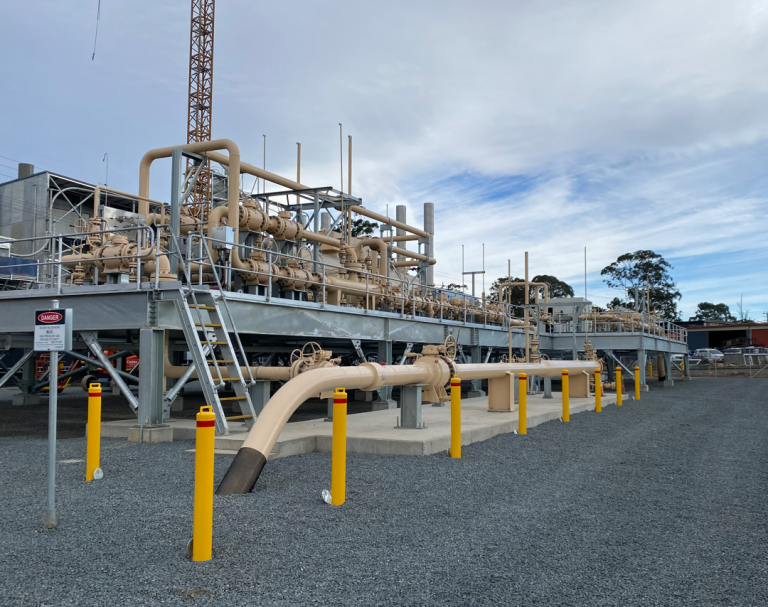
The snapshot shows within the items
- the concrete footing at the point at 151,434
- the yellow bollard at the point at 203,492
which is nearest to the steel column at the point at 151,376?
the concrete footing at the point at 151,434

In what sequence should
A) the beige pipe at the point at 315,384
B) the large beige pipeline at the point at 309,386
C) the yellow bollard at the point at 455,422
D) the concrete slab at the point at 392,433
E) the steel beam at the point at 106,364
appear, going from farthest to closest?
the steel beam at the point at 106,364
the concrete slab at the point at 392,433
the yellow bollard at the point at 455,422
the beige pipe at the point at 315,384
the large beige pipeline at the point at 309,386

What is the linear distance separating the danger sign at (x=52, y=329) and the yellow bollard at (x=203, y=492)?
168cm

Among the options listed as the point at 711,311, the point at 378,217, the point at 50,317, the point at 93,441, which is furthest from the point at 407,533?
the point at 711,311

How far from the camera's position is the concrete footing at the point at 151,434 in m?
10.2

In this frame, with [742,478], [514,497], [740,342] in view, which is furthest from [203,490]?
[740,342]

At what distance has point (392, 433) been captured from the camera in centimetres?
988

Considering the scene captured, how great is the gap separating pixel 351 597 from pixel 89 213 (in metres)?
44.5

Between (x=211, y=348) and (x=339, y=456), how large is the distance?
4.52 m

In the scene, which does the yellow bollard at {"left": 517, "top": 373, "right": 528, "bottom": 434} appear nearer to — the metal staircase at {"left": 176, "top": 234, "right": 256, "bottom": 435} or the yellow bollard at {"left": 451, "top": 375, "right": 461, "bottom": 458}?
the yellow bollard at {"left": 451, "top": 375, "right": 461, "bottom": 458}

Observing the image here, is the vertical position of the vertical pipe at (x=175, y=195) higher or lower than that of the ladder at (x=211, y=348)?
higher

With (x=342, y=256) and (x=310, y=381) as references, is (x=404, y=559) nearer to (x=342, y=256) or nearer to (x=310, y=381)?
(x=310, y=381)


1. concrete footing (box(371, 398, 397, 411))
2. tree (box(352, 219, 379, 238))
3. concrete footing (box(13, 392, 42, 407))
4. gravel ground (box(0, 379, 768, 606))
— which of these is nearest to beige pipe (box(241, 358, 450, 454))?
gravel ground (box(0, 379, 768, 606))

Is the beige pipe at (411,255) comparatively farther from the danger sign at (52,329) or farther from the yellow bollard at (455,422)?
the danger sign at (52,329)

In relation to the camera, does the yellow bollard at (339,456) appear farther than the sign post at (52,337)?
Yes
